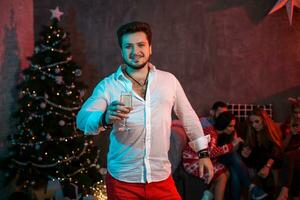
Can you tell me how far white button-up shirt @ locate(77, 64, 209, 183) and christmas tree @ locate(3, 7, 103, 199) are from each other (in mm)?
2301

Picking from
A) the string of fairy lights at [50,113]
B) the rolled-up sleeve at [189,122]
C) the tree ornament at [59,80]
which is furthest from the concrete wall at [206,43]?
the rolled-up sleeve at [189,122]

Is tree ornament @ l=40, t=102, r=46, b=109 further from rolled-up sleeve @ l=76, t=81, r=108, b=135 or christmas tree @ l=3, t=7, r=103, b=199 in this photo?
rolled-up sleeve @ l=76, t=81, r=108, b=135

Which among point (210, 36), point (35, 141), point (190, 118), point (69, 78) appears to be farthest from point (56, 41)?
point (190, 118)

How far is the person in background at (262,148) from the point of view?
4.54 meters

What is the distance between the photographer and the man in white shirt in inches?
96.3

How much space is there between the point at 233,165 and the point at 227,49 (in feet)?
6.09

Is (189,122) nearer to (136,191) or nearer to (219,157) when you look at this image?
(136,191)

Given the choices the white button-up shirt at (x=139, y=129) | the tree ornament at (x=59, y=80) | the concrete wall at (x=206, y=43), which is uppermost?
the concrete wall at (x=206, y=43)

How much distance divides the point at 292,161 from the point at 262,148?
307 millimetres

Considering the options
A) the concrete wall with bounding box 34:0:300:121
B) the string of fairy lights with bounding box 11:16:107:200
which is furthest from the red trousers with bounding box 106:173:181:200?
the concrete wall with bounding box 34:0:300:121

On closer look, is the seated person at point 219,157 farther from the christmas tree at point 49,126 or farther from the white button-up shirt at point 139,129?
the white button-up shirt at point 139,129

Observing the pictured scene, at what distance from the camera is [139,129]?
2445mm

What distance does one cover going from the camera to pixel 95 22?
5.91 m

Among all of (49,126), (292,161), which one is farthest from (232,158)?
(49,126)
